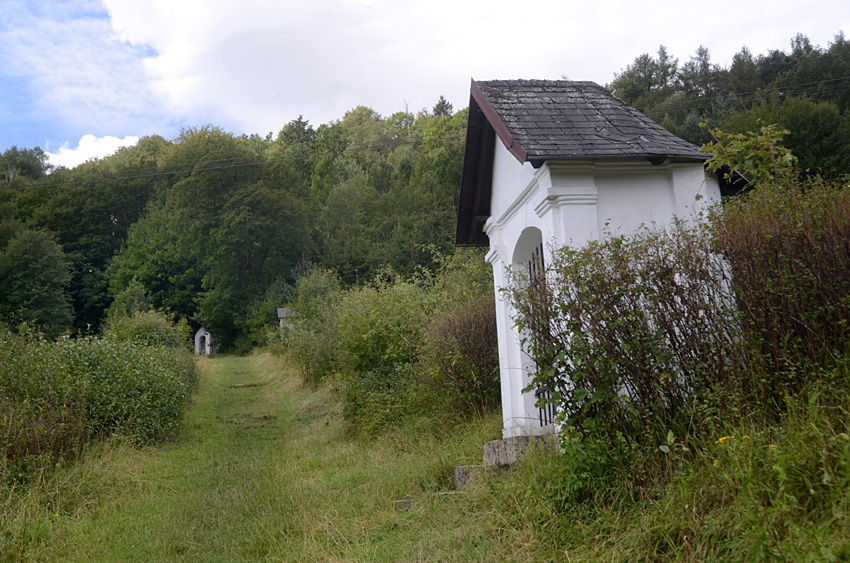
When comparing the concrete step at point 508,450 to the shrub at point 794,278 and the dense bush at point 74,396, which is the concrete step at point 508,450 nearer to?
the shrub at point 794,278

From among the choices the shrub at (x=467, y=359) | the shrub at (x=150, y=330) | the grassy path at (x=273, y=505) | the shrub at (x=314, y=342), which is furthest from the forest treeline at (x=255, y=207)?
the grassy path at (x=273, y=505)

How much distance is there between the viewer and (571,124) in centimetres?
686

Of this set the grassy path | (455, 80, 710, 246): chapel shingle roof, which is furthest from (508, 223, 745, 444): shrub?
(455, 80, 710, 246): chapel shingle roof

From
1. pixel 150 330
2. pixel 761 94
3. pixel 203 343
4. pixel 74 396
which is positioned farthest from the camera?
pixel 203 343

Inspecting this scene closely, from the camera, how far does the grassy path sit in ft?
17.9

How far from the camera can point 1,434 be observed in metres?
7.23

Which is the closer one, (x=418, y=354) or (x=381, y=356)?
(x=418, y=354)

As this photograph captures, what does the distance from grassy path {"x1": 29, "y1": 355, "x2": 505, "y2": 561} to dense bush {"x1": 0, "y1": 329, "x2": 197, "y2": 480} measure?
1.87 ft

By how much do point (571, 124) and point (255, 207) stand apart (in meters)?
39.9

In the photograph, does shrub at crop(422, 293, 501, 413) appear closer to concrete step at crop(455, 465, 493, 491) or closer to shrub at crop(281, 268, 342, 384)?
concrete step at crop(455, 465, 493, 491)

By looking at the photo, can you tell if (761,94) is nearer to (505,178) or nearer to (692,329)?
(505,178)

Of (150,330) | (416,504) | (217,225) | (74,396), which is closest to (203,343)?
(217,225)

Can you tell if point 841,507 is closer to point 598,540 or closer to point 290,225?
point 598,540

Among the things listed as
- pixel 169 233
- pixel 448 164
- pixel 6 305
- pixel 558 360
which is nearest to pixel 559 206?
pixel 558 360
